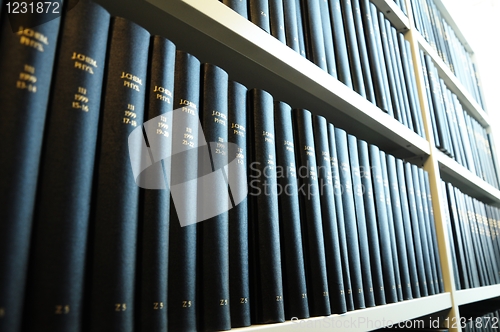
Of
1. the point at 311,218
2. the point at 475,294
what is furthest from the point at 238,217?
the point at 475,294

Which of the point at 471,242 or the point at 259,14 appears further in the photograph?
the point at 471,242

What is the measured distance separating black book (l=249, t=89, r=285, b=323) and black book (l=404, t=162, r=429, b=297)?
1.41 feet

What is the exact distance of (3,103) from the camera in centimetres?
29

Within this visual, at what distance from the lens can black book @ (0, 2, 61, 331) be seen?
0.87ft

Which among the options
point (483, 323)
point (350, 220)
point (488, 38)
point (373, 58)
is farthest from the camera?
point (488, 38)

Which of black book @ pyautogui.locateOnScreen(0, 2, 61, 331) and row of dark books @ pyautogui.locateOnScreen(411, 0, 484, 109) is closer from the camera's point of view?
black book @ pyautogui.locateOnScreen(0, 2, 61, 331)

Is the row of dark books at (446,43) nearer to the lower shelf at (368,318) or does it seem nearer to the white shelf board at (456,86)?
the white shelf board at (456,86)

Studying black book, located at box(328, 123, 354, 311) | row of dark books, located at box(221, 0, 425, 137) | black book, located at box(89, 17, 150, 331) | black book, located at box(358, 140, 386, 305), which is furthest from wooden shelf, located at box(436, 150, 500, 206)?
black book, located at box(89, 17, 150, 331)

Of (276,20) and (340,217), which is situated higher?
(276,20)

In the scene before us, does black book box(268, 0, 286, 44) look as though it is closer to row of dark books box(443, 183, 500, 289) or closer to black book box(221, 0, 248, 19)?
black book box(221, 0, 248, 19)

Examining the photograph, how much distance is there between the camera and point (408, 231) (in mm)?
792

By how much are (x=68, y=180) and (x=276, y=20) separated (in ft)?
1.47

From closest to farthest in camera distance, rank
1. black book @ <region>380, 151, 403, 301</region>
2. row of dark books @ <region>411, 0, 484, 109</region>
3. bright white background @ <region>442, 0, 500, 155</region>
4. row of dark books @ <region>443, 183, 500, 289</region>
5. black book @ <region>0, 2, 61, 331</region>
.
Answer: black book @ <region>0, 2, 61, 331</region> → black book @ <region>380, 151, 403, 301</region> → row of dark books @ <region>443, 183, 500, 289</region> → row of dark books @ <region>411, 0, 484, 109</region> → bright white background @ <region>442, 0, 500, 155</region>

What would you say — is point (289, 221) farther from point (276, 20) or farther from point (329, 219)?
point (276, 20)
